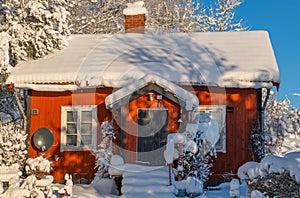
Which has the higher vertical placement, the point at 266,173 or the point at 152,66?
the point at 152,66

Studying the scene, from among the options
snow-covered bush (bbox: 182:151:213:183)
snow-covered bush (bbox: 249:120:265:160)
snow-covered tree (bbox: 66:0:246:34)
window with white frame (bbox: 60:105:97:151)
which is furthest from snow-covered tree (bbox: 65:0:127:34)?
snow-covered bush (bbox: 182:151:213:183)

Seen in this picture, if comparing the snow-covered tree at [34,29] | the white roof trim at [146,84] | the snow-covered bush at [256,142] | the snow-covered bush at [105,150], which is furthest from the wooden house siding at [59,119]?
the snow-covered bush at [256,142]

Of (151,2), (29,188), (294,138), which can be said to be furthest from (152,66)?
(151,2)

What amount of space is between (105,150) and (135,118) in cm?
135

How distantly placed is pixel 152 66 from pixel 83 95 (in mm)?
2299

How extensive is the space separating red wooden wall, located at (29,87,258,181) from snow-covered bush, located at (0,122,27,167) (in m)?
0.75

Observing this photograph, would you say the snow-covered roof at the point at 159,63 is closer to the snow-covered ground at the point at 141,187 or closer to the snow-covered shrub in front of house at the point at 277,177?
the snow-covered ground at the point at 141,187

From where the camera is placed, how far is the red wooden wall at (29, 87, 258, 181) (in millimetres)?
12398

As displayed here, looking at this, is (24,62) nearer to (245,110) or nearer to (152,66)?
(152,66)

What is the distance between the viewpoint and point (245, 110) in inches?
500

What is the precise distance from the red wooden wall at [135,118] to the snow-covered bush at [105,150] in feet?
1.16

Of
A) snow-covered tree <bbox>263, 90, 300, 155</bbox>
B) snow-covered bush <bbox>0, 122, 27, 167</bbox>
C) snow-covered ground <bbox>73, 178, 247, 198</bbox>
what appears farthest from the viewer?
snow-covered tree <bbox>263, 90, 300, 155</bbox>

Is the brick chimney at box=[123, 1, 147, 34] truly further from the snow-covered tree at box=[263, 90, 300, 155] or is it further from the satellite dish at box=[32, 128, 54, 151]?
the snow-covered tree at box=[263, 90, 300, 155]

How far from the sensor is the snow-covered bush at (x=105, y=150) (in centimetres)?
1136
